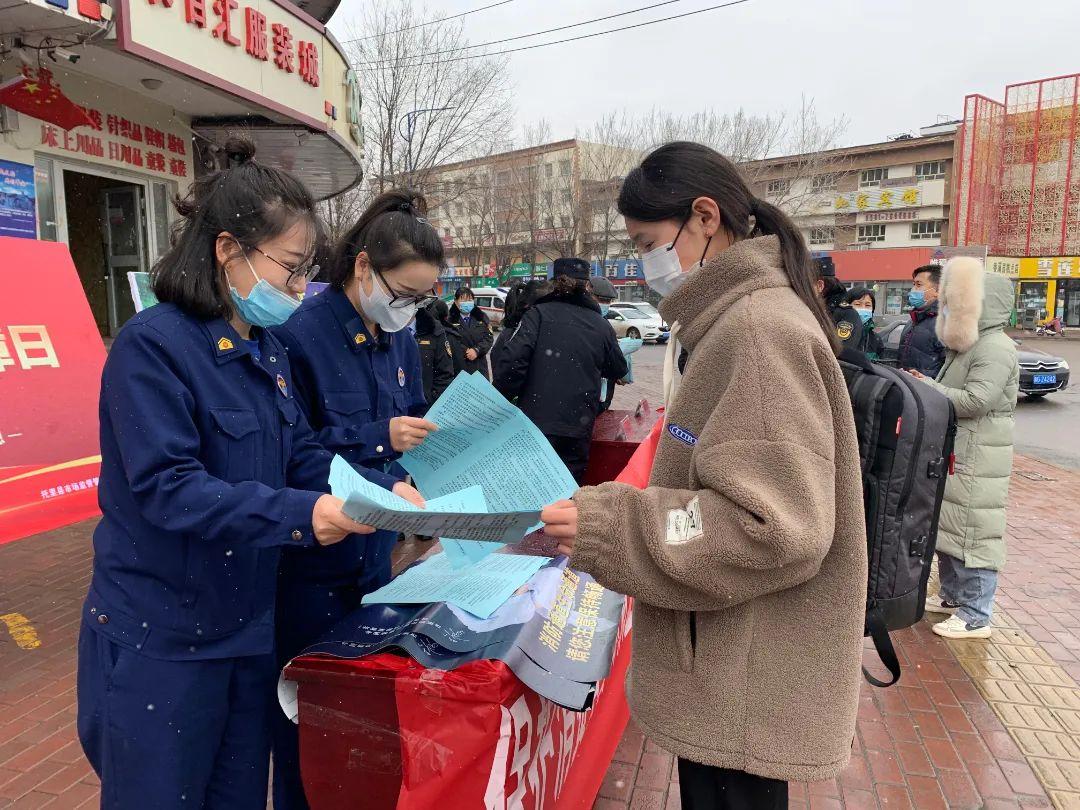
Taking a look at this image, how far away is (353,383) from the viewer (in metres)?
2.23

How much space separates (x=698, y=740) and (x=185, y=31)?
6.77 meters

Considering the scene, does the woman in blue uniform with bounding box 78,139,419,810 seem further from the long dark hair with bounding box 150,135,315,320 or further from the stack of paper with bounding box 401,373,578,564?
the stack of paper with bounding box 401,373,578,564

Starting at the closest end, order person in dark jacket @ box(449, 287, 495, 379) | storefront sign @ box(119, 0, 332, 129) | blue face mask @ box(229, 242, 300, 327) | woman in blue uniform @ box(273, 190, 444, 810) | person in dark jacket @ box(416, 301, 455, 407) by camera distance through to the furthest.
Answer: blue face mask @ box(229, 242, 300, 327)
woman in blue uniform @ box(273, 190, 444, 810)
storefront sign @ box(119, 0, 332, 129)
person in dark jacket @ box(416, 301, 455, 407)
person in dark jacket @ box(449, 287, 495, 379)

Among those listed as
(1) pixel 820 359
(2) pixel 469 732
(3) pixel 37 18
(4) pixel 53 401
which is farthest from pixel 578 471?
(3) pixel 37 18

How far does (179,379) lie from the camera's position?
1514 millimetres

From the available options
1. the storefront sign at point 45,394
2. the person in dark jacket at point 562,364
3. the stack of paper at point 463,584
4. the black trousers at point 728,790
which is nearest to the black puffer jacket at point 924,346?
the person in dark jacket at point 562,364

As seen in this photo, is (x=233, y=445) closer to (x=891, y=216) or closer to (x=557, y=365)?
(x=557, y=365)

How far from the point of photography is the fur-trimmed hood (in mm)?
3918

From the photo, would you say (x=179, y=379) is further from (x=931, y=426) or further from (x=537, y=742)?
(x=931, y=426)

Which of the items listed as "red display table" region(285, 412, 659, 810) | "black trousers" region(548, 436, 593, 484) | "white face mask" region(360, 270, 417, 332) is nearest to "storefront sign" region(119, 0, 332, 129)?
"black trousers" region(548, 436, 593, 484)

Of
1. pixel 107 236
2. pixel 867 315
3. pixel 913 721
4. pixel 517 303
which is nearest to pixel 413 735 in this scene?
pixel 913 721

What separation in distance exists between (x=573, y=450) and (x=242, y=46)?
17.0 ft

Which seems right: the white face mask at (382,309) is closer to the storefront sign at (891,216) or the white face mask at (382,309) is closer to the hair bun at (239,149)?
the hair bun at (239,149)

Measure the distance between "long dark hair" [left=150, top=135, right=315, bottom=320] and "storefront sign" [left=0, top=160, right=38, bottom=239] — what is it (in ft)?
18.4
